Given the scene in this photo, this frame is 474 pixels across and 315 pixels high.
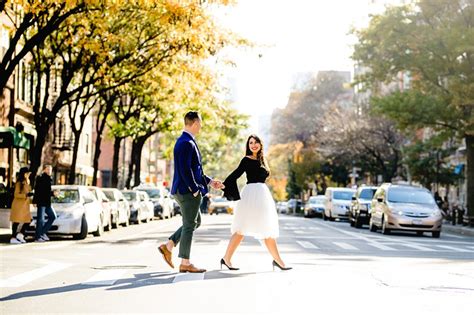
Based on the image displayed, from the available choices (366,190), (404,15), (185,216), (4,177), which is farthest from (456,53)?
(185,216)

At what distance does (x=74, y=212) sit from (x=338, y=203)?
29.6 metres

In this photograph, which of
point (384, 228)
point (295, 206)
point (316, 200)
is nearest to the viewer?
point (384, 228)

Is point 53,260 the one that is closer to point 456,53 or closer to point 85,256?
point 85,256

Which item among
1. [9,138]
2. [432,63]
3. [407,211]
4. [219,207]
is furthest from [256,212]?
[219,207]

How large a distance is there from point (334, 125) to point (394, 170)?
7761 mm

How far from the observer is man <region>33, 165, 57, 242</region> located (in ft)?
77.8

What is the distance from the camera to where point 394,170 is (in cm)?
7156

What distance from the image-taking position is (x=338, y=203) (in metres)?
53.9

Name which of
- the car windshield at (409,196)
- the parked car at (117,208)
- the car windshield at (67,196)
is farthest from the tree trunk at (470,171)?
the car windshield at (67,196)

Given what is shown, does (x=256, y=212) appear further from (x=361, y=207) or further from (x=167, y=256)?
(x=361, y=207)

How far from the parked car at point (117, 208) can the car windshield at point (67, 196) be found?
690cm

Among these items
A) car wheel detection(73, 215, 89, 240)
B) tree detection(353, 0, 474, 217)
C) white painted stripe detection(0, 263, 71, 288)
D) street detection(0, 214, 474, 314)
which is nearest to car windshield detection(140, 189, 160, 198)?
tree detection(353, 0, 474, 217)

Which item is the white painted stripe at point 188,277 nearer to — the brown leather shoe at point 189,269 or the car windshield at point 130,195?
the brown leather shoe at point 189,269

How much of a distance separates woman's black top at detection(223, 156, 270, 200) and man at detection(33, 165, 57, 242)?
34.4 feet
